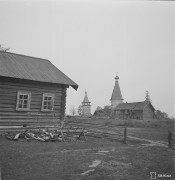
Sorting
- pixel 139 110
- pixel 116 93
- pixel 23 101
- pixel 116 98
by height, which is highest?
pixel 116 93

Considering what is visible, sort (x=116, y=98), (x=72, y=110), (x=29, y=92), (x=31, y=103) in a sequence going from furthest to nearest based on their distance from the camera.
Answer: (x=72, y=110) → (x=116, y=98) → (x=31, y=103) → (x=29, y=92)

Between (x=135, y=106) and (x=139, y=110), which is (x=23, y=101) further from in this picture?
(x=135, y=106)

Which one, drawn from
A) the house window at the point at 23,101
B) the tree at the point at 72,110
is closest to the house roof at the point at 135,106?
the house window at the point at 23,101

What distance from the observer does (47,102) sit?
1612cm

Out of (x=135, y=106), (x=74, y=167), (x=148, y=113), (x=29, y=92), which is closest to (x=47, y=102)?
(x=29, y=92)

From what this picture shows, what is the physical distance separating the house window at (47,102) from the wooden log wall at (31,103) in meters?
0.25

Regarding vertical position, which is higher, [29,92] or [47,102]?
[29,92]

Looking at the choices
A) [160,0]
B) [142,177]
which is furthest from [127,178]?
[160,0]

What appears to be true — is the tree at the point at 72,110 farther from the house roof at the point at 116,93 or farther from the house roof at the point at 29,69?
the house roof at the point at 29,69

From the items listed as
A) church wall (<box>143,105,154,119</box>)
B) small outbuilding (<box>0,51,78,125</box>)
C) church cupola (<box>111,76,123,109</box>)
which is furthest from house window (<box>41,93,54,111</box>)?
church cupola (<box>111,76,123,109</box>)

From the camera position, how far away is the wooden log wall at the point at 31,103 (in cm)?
1412

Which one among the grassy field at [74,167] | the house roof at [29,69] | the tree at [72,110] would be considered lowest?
the grassy field at [74,167]

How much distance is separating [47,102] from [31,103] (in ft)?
4.40

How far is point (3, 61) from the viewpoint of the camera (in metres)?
15.8
